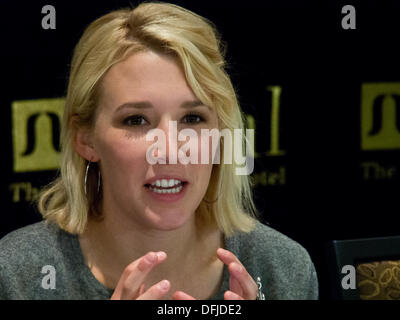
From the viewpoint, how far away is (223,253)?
1470mm

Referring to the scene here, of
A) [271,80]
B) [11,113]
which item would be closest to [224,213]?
[271,80]

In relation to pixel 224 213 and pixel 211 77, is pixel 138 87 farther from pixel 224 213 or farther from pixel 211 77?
pixel 224 213

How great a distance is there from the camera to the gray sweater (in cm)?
159

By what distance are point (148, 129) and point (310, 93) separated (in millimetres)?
1009

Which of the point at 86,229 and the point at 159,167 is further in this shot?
the point at 86,229

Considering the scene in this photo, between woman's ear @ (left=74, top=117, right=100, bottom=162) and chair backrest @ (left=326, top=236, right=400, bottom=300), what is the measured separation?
73 centimetres

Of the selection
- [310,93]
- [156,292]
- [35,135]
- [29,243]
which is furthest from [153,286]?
[310,93]

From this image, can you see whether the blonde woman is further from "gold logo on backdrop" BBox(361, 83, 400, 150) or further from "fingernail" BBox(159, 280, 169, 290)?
"gold logo on backdrop" BBox(361, 83, 400, 150)

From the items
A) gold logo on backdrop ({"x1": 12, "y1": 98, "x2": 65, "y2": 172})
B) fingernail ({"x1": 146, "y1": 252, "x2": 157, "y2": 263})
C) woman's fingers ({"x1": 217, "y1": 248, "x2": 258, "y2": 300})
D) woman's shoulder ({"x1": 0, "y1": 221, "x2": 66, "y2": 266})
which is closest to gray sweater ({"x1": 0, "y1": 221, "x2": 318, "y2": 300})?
woman's shoulder ({"x1": 0, "y1": 221, "x2": 66, "y2": 266})

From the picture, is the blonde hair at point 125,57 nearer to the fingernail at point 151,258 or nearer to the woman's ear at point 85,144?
the woman's ear at point 85,144

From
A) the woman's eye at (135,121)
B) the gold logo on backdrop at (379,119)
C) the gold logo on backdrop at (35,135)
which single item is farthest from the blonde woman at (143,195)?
the gold logo on backdrop at (379,119)

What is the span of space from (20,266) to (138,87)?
0.55m

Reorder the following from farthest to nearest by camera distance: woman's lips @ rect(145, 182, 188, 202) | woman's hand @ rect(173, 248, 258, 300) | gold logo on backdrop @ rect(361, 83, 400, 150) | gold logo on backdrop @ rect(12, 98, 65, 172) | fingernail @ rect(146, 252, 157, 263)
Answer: gold logo on backdrop @ rect(361, 83, 400, 150)
gold logo on backdrop @ rect(12, 98, 65, 172)
woman's lips @ rect(145, 182, 188, 202)
woman's hand @ rect(173, 248, 258, 300)
fingernail @ rect(146, 252, 157, 263)

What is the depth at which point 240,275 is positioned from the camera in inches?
58.0
